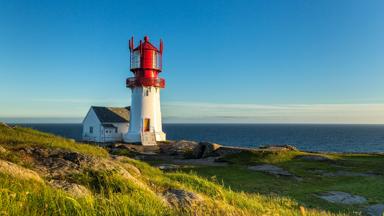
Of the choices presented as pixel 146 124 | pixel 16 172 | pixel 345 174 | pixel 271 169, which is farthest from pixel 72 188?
pixel 146 124

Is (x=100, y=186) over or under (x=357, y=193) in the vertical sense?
over

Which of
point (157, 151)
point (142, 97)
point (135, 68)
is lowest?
point (157, 151)

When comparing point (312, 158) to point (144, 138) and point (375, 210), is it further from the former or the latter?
point (144, 138)

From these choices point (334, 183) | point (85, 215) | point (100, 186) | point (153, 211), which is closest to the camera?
point (85, 215)

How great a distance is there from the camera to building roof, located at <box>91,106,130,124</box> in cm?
5676

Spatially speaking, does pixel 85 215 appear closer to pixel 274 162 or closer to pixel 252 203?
pixel 252 203

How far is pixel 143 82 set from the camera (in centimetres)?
5031

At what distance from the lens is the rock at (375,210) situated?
1416 centimetres

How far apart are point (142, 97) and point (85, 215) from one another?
47.0 meters

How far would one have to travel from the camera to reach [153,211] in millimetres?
5430

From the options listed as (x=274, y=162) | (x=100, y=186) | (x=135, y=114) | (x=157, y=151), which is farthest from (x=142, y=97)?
(x=100, y=186)

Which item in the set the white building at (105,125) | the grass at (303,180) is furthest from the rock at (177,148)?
the white building at (105,125)

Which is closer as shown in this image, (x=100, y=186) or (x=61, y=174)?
(x=100, y=186)

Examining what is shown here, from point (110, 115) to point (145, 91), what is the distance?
10.4 m
